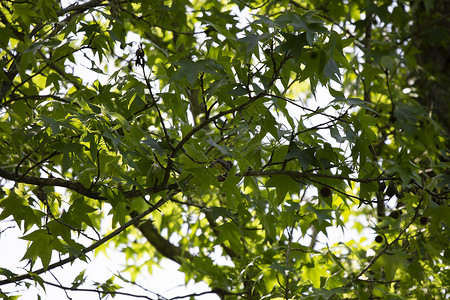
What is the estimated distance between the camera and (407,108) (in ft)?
8.87

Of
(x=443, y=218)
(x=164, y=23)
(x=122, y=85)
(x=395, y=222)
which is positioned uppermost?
(x=164, y=23)

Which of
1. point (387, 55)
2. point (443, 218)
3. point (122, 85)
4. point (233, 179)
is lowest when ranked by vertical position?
point (443, 218)

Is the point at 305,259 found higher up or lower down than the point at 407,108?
lower down

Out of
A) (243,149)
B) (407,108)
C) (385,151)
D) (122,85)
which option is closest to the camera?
(243,149)

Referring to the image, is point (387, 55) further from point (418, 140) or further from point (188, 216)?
point (188, 216)

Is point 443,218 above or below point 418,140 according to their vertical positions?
below

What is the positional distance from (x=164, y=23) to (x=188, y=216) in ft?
3.54

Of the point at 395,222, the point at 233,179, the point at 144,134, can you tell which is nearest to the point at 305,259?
the point at 395,222

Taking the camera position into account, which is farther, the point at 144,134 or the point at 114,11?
the point at 114,11

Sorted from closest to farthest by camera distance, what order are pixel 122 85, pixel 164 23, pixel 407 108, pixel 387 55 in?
pixel 122 85
pixel 387 55
pixel 164 23
pixel 407 108

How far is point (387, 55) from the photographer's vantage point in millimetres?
2209

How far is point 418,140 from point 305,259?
3.81ft

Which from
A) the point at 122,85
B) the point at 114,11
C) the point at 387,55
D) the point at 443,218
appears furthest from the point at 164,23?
the point at 443,218

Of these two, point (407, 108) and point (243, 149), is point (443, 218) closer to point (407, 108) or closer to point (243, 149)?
point (243, 149)
